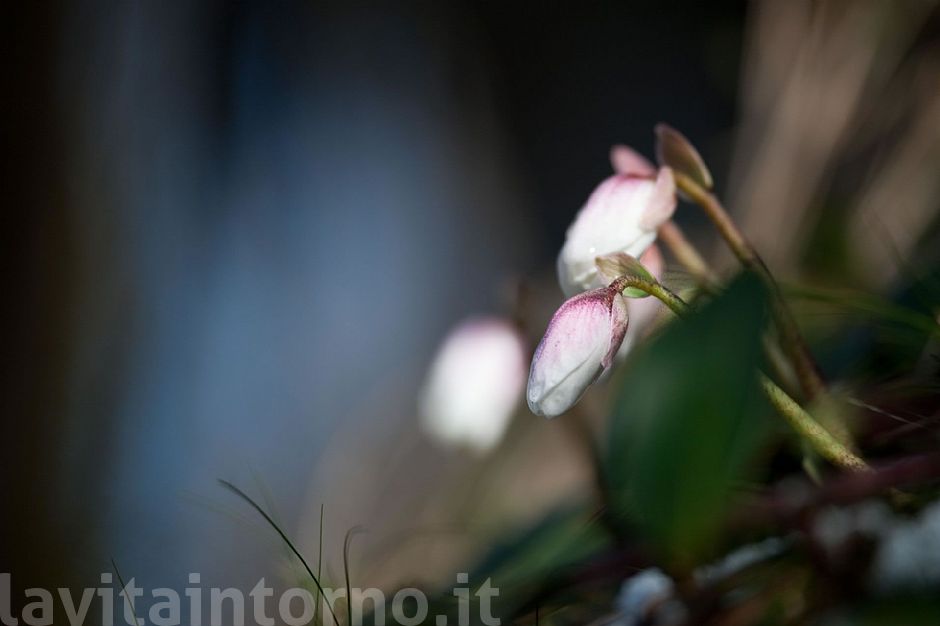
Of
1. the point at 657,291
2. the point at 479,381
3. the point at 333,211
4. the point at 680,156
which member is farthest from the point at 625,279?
the point at 333,211

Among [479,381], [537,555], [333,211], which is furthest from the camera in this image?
[333,211]

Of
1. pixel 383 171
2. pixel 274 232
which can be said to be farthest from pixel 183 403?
pixel 383 171

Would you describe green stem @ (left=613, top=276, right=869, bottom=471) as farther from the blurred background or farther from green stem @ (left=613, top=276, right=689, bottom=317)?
the blurred background

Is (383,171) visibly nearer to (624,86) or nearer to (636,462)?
(624,86)

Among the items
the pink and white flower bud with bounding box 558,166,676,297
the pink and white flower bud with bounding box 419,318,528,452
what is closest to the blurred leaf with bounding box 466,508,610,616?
the pink and white flower bud with bounding box 558,166,676,297

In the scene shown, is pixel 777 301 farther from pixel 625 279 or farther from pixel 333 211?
pixel 333 211
